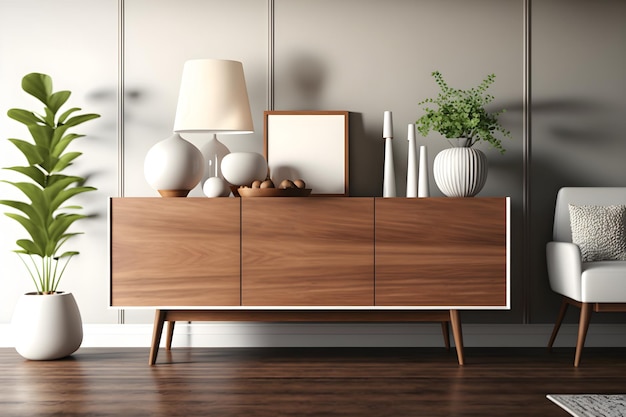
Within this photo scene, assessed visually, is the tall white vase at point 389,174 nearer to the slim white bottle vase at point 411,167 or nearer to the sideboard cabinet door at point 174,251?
the slim white bottle vase at point 411,167

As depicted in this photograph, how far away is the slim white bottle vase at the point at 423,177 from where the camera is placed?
3365 millimetres

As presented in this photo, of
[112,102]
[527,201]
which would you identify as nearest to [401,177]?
[527,201]

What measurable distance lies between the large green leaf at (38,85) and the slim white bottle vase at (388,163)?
173 centimetres

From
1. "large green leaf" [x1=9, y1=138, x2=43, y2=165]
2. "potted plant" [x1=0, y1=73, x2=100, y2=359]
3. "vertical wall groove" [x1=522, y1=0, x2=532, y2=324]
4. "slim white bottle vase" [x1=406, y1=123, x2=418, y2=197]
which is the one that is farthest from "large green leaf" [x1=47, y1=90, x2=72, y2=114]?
"vertical wall groove" [x1=522, y1=0, x2=532, y2=324]

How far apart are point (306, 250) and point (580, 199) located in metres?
1.49

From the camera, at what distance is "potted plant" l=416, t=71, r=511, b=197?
126 inches

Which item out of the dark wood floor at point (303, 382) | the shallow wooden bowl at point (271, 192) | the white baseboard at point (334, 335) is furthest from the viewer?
the white baseboard at point (334, 335)

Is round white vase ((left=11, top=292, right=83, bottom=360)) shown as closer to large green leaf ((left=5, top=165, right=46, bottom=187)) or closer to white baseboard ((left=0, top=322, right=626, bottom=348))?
white baseboard ((left=0, top=322, right=626, bottom=348))

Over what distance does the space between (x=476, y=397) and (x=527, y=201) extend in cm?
144

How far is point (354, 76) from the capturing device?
3.61m

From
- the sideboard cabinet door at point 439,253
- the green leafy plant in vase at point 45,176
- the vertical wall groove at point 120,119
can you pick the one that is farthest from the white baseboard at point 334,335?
the sideboard cabinet door at point 439,253

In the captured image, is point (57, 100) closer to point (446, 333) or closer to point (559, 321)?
point (446, 333)

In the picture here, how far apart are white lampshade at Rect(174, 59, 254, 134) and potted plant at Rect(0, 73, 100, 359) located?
0.53 m

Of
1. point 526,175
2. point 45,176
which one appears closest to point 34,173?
point 45,176
